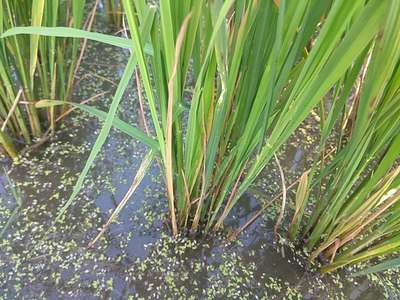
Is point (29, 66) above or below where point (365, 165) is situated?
below

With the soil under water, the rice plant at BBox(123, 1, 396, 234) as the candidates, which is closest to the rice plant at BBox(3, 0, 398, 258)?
the rice plant at BBox(123, 1, 396, 234)

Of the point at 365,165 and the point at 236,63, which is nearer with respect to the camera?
the point at 236,63

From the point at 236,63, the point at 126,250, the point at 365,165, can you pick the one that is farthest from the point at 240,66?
the point at 126,250

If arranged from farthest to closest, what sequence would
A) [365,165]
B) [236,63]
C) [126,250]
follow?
[126,250], [365,165], [236,63]

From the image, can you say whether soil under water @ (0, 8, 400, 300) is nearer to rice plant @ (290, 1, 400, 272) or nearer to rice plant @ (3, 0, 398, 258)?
rice plant @ (290, 1, 400, 272)

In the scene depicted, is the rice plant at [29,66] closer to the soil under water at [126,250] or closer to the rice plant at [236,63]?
the soil under water at [126,250]

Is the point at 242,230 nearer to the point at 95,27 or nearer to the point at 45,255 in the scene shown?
the point at 45,255

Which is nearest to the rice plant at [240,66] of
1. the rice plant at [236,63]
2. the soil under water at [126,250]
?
the rice plant at [236,63]

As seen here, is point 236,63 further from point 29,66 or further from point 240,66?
point 29,66
